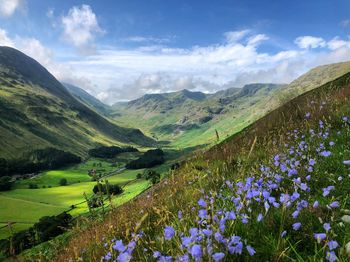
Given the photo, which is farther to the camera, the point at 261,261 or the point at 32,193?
the point at 32,193

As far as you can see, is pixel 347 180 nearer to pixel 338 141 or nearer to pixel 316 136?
pixel 338 141

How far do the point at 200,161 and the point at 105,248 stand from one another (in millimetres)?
7370

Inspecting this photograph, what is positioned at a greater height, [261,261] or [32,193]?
[261,261]

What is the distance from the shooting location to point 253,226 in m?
4.25

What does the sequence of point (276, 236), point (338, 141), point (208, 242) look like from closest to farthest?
1. point (208, 242)
2. point (276, 236)
3. point (338, 141)

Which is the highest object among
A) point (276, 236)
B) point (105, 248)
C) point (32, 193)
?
point (276, 236)

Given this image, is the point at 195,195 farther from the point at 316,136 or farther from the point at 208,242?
the point at 316,136

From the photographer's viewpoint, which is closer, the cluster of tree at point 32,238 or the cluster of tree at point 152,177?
the cluster of tree at point 32,238

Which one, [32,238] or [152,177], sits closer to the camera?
[32,238]

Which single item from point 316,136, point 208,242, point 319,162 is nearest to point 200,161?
point 316,136

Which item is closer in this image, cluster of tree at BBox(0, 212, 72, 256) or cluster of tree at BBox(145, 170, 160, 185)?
cluster of tree at BBox(0, 212, 72, 256)

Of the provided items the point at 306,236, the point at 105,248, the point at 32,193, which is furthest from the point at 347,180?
the point at 32,193

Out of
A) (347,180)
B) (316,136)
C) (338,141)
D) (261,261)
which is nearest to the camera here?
(261,261)

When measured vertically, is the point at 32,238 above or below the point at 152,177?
above
